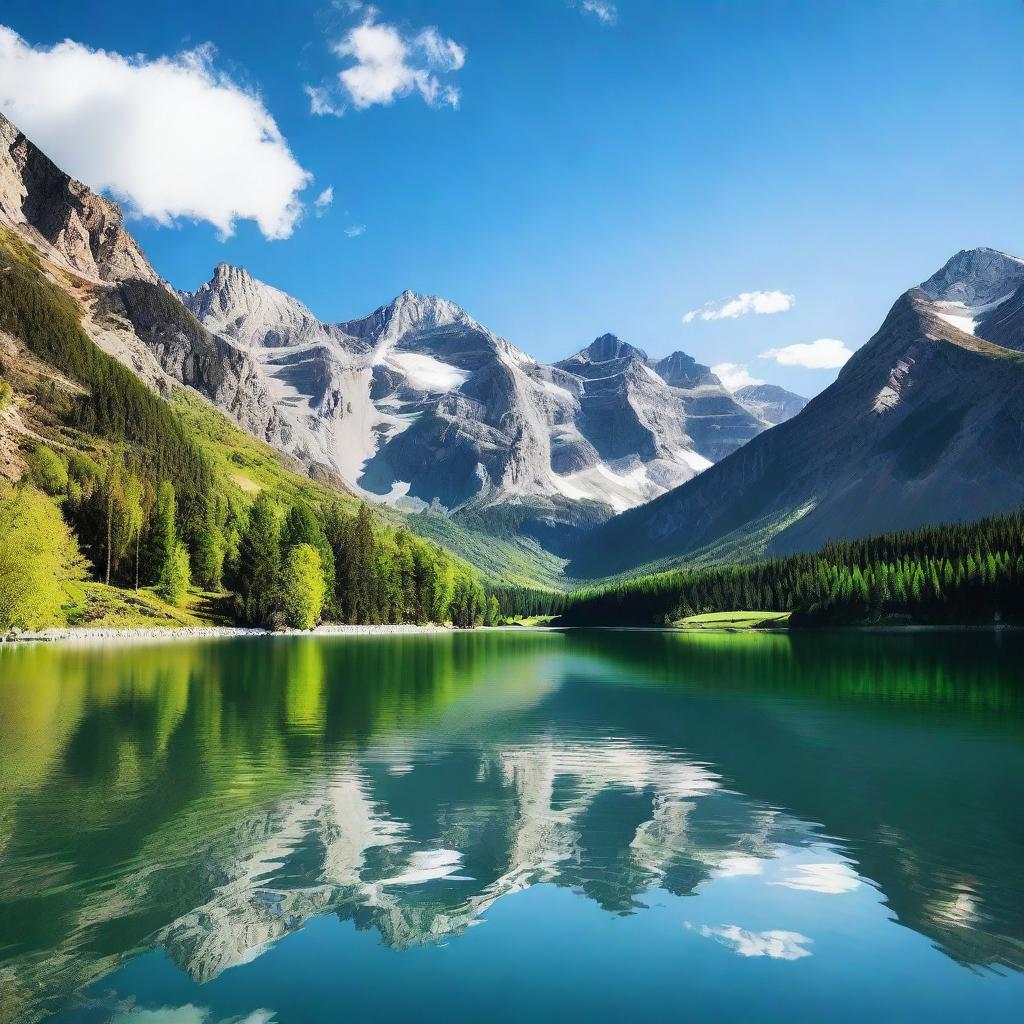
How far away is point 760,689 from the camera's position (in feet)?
185

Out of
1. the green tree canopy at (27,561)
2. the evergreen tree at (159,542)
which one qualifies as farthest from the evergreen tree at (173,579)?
the green tree canopy at (27,561)

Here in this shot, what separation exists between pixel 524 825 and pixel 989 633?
6215 inches

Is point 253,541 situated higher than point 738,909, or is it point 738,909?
point 253,541

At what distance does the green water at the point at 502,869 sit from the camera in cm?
1150

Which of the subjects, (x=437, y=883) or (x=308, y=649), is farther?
(x=308, y=649)

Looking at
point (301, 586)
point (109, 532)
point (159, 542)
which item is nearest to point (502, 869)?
point (109, 532)

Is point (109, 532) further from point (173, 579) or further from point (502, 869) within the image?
point (502, 869)

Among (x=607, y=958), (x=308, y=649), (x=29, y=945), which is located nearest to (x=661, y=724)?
(x=607, y=958)

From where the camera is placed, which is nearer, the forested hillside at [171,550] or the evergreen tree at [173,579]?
the forested hillside at [171,550]

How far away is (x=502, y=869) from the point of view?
16859mm

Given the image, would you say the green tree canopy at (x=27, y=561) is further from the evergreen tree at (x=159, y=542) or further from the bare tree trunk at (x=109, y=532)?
the evergreen tree at (x=159, y=542)

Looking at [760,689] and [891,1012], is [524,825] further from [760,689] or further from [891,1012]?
[760,689]

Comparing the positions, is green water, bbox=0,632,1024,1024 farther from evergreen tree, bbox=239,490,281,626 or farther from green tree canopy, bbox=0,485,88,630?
evergreen tree, bbox=239,490,281,626

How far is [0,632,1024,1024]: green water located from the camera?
11500 millimetres
